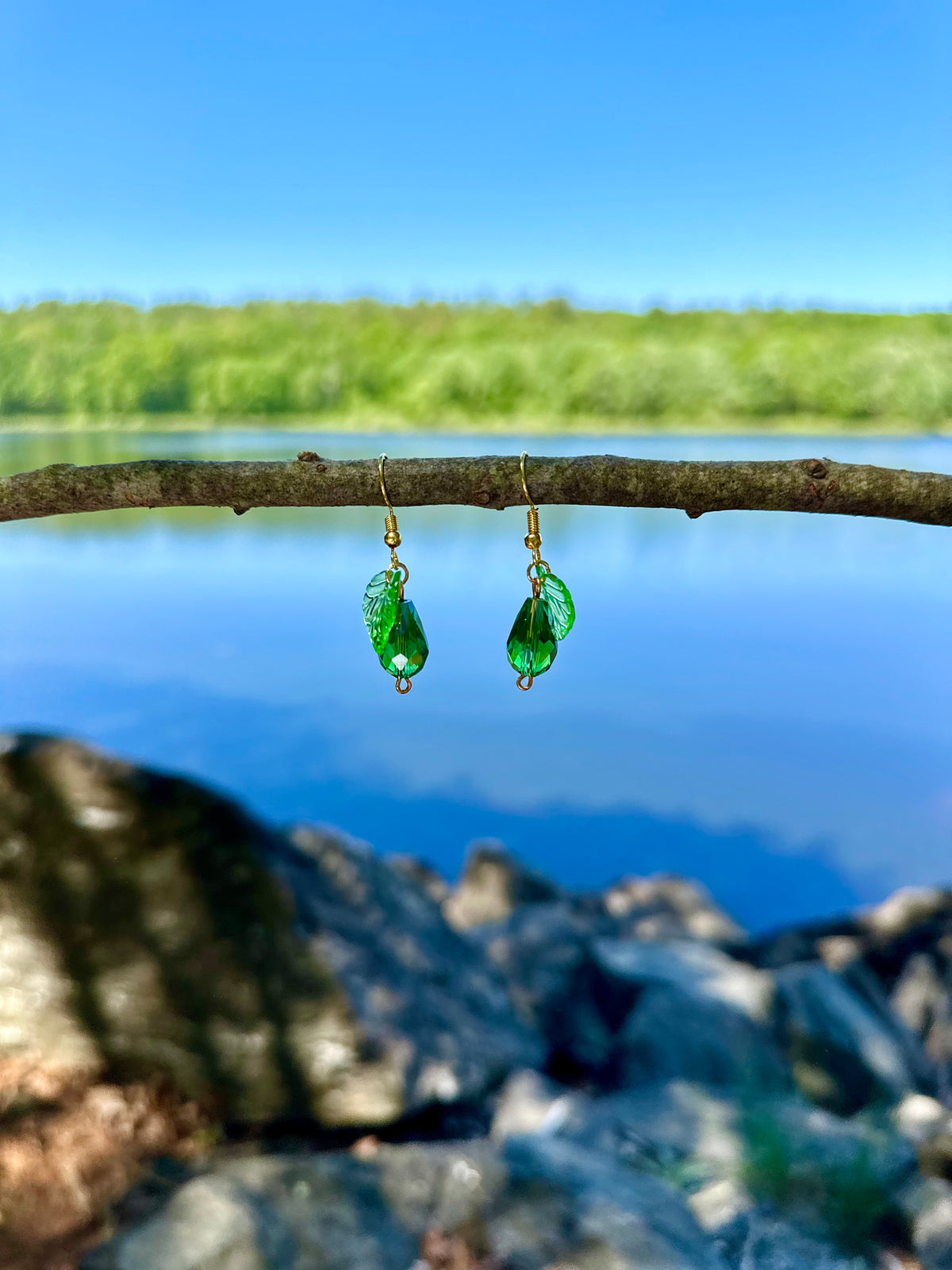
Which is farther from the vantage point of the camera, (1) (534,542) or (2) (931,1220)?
(2) (931,1220)

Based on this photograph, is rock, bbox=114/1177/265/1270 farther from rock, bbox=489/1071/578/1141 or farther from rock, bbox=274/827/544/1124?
rock, bbox=489/1071/578/1141

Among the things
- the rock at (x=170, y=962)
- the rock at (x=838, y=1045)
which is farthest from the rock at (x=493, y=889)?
the rock at (x=170, y=962)

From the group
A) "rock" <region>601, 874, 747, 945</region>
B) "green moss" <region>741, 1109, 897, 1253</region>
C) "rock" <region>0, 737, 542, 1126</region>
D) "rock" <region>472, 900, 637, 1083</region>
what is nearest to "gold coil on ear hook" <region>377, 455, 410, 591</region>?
"rock" <region>0, 737, 542, 1126</region>

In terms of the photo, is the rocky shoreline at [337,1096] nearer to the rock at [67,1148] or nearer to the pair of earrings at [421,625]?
the rock at [67,1148]

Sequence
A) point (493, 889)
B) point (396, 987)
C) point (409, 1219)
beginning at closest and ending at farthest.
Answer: point (409, 1219), point (396, 987), point (493, 889)

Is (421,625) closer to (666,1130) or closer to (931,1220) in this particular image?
(666,1130)

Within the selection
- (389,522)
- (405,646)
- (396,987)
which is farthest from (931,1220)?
(389,522)

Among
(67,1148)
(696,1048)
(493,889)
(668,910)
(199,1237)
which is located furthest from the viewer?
(668,910)
